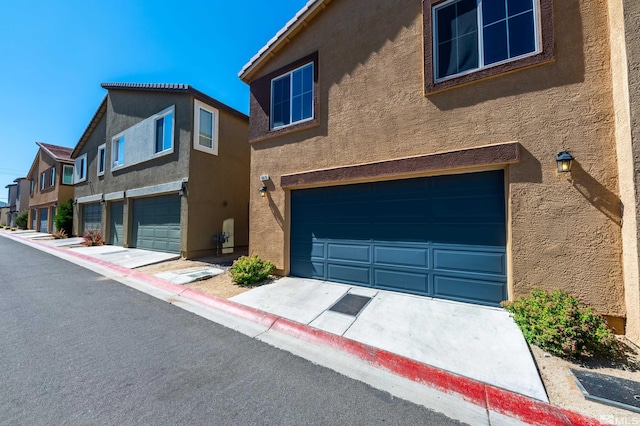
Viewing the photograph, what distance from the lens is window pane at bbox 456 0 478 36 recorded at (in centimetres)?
531

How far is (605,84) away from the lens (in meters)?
4.16

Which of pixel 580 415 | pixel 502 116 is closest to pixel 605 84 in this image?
pixel 502 116

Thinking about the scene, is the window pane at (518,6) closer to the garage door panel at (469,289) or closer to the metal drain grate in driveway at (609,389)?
the garage door panel at (469,289)

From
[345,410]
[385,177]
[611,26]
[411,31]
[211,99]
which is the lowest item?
[345,410]

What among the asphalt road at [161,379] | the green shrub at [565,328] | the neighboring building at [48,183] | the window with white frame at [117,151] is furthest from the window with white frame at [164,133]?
the neighboring building at [48,183]

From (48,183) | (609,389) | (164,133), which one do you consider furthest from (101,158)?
(609,389)

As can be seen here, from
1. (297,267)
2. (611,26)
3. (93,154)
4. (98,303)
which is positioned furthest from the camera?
(93,154)

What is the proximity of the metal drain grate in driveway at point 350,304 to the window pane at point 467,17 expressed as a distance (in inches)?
240

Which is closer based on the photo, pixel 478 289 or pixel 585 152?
pixel 585 152

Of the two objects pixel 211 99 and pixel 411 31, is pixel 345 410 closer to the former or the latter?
pixel 411 31

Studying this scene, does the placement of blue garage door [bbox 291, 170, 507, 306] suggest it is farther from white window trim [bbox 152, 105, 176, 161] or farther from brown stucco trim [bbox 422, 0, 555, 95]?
Answer: white window trim [bbox 152, 105, 176, 161]

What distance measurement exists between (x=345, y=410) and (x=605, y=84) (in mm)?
6221

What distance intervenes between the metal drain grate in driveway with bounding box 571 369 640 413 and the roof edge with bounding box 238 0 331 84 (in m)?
9.24

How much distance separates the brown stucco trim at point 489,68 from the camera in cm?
454
